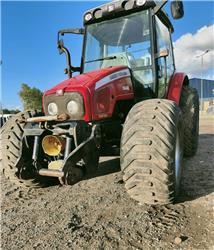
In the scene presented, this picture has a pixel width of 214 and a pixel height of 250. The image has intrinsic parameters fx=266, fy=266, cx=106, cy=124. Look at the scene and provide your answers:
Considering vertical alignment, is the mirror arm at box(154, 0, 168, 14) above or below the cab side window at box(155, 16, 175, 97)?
above

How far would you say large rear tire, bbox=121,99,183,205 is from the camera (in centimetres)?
245

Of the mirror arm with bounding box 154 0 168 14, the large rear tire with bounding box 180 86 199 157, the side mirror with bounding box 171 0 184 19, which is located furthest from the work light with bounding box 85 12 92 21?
the large rear tire with bounding box 180 86 199 157

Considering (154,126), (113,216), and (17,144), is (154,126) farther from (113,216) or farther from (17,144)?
(17,144)

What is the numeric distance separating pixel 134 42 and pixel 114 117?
1.21 metres

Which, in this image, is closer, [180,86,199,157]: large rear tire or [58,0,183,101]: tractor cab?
[58,0,183,101]: tractor cab

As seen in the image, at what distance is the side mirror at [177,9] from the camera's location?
3281 mm

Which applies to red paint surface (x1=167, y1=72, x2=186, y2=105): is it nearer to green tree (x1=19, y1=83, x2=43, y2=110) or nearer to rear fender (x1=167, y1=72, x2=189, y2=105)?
rear fender (x1=167, y1=72, x2=189, y2=105)

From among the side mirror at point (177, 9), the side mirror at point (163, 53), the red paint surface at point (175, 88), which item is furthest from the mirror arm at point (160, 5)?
the red paint surface at point (175, 88)

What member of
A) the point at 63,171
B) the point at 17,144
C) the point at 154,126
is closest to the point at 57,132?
the point at 63,171

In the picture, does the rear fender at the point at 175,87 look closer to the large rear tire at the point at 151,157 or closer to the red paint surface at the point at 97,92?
the red paint surface at the point at 97,92

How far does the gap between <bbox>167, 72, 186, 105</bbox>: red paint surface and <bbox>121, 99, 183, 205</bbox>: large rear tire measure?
1506 millimetres

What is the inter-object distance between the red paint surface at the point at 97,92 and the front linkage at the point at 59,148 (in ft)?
0.76

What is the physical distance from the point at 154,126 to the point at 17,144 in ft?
5.62

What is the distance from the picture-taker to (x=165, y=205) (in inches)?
107
